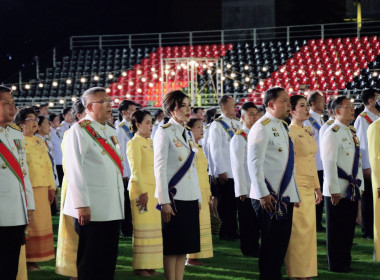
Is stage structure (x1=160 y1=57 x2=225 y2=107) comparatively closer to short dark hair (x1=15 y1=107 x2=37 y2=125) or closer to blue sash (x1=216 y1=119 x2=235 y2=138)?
blue sash (x1=216 y1=119 x2=235 y2=138)

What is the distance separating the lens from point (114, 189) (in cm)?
524

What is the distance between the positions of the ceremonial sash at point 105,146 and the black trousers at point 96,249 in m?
0.41

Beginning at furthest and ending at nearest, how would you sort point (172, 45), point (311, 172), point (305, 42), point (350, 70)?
1. point (172, 45)
2. point (305, 42)
3. point (350, 70)
4. point (311, 172)

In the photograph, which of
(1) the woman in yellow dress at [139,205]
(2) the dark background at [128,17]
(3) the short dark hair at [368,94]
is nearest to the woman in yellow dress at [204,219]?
(1) the woman in yellow dress at [139,205]

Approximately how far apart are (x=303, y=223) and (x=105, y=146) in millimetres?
1987

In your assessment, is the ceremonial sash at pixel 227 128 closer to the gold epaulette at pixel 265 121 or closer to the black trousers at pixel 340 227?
the black trousers at pixel 340 227

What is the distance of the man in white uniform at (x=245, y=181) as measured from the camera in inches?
316

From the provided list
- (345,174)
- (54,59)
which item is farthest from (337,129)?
(54,59)

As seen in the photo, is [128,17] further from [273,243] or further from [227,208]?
[273,243]

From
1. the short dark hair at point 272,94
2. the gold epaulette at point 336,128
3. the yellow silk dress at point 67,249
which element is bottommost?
the yellow silk dress at point 67,249

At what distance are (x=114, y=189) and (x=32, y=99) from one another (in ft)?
58.5

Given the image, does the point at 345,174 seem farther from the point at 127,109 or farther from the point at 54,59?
the point at 54,59

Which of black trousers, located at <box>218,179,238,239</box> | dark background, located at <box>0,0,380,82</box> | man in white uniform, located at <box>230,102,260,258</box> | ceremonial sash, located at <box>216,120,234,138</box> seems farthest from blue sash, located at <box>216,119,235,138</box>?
dark background, located at <box>0,0,380,82</box>

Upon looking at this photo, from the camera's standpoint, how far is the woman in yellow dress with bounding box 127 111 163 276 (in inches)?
269
